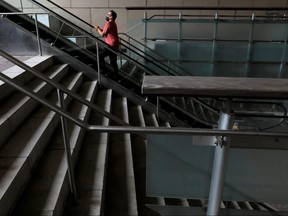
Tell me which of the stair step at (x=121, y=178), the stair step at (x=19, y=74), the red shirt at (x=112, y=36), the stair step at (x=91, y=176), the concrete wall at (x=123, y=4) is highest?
the concrete wall at (x=123, y=4)

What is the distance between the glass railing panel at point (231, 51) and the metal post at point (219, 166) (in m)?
5.54

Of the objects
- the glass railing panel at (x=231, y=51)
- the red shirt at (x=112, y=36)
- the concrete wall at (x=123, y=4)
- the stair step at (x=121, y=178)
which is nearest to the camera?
the stair step at (x=121, y=178)

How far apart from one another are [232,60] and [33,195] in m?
5.70

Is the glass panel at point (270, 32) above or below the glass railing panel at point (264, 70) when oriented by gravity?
above

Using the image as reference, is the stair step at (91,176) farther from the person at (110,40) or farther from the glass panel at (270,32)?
the glass panel at (270,32)

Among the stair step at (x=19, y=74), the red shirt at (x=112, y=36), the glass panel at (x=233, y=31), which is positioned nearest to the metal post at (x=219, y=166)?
the stair step at (x=19, y=74)

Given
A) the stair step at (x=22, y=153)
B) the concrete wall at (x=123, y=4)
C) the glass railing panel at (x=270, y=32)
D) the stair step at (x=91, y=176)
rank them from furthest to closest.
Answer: the concrete wall at (x=123, y=4)
the glass railing panel at (x=270, y=32)
the stair step at (x=91, y=176)
the stair step at (x=22, y=153)

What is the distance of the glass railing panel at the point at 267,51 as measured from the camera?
19.9 feet

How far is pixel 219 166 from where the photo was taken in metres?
1.07

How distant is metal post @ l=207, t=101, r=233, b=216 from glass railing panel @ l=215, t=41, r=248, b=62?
554 cm

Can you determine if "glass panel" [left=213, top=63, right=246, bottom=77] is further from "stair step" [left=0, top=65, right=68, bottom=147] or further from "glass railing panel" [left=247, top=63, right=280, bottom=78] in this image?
"stair step" [left=0, top=65, right=68, bottom=147]

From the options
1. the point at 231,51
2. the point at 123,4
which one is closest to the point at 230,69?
the point at 231,51

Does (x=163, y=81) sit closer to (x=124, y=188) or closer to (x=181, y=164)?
(x=181, y=164)

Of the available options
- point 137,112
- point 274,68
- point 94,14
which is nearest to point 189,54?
point 274,68
